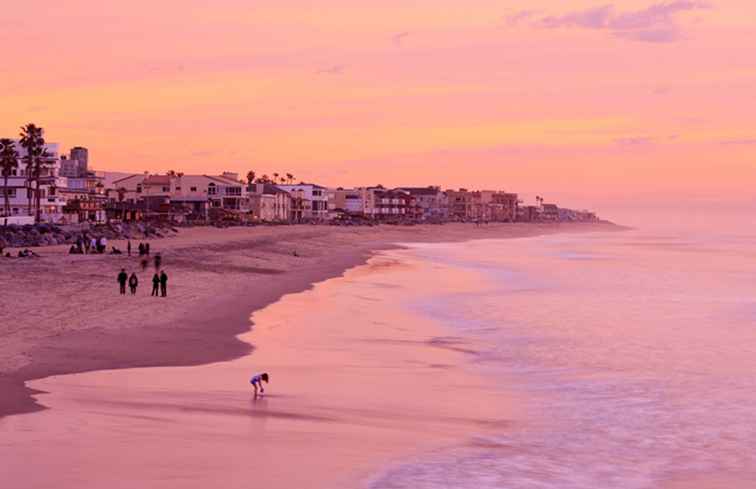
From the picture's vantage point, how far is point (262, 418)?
734 inches

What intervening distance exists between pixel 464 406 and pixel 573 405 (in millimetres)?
2692

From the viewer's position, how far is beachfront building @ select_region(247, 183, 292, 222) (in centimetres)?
18438

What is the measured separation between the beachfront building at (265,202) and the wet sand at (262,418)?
15500 centimetres

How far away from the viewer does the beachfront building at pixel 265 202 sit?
18438 cm

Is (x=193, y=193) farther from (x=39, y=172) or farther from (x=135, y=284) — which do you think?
(x=135, y=284)

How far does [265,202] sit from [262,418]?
170m

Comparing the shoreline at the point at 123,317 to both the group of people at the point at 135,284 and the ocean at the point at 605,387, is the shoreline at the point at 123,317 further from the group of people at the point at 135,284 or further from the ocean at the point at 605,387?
the ocean at the point at 605,387

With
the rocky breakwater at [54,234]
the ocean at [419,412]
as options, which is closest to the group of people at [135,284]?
the ocean at [419,412]

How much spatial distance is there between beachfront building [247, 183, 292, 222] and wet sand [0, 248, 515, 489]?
509 ft

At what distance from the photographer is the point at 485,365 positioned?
88.4 ft


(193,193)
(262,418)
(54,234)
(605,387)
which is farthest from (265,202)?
(262,418)

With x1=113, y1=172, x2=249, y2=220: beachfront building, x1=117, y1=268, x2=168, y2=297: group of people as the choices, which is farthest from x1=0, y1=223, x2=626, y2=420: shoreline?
x1=113, y1=172, x2=249, y2=220: beachfront building

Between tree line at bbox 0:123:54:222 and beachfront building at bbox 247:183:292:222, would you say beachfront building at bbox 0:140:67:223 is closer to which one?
tree line at bbox 0:123:54:222

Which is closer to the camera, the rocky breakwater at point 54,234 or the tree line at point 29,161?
the rocky breakwater at point 54,234
